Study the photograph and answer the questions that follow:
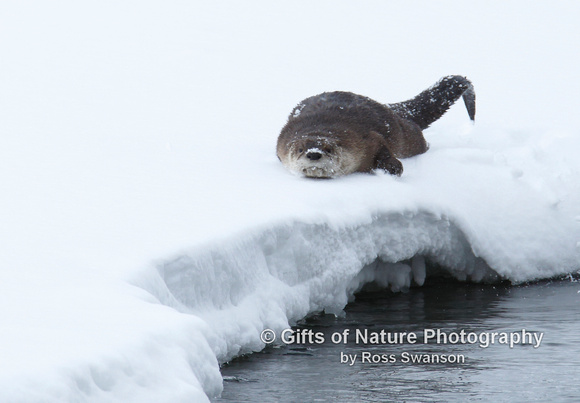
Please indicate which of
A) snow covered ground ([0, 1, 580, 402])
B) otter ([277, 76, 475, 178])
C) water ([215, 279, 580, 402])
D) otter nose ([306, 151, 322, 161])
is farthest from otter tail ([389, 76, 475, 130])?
water ([215, 279, 580, 402])

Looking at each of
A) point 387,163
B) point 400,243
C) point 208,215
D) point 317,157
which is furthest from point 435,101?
point 208,215

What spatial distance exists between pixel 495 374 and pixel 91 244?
2.27 m

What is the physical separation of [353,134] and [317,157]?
0.70 metres

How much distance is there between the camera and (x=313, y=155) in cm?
769

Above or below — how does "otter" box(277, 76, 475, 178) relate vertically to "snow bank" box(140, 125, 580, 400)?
above

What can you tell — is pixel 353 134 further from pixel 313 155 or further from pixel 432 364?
pixel 432 364

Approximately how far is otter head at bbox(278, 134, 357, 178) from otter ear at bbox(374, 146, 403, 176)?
23cm

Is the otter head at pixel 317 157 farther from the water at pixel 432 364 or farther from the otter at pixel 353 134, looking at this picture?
the water at pixel 432 364

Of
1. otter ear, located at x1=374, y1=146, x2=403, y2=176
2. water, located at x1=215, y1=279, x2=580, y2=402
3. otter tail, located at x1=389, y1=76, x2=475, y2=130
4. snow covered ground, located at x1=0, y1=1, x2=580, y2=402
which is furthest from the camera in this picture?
otter tail, located at x1=389, y1=76, x2=475, y2=130

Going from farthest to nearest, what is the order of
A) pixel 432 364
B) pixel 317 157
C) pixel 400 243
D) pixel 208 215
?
pixel 317 157
pixel 400 243
pixel 208 215
pixel 432 364

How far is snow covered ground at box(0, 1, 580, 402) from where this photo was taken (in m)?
3.83

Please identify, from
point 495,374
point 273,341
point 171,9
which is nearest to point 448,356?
point 495,374

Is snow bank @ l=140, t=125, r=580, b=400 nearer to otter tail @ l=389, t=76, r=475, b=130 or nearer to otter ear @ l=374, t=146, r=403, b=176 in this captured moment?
otter ear @ l=374, t=146, r=403, b=176

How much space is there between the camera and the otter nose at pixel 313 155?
25.2ft
